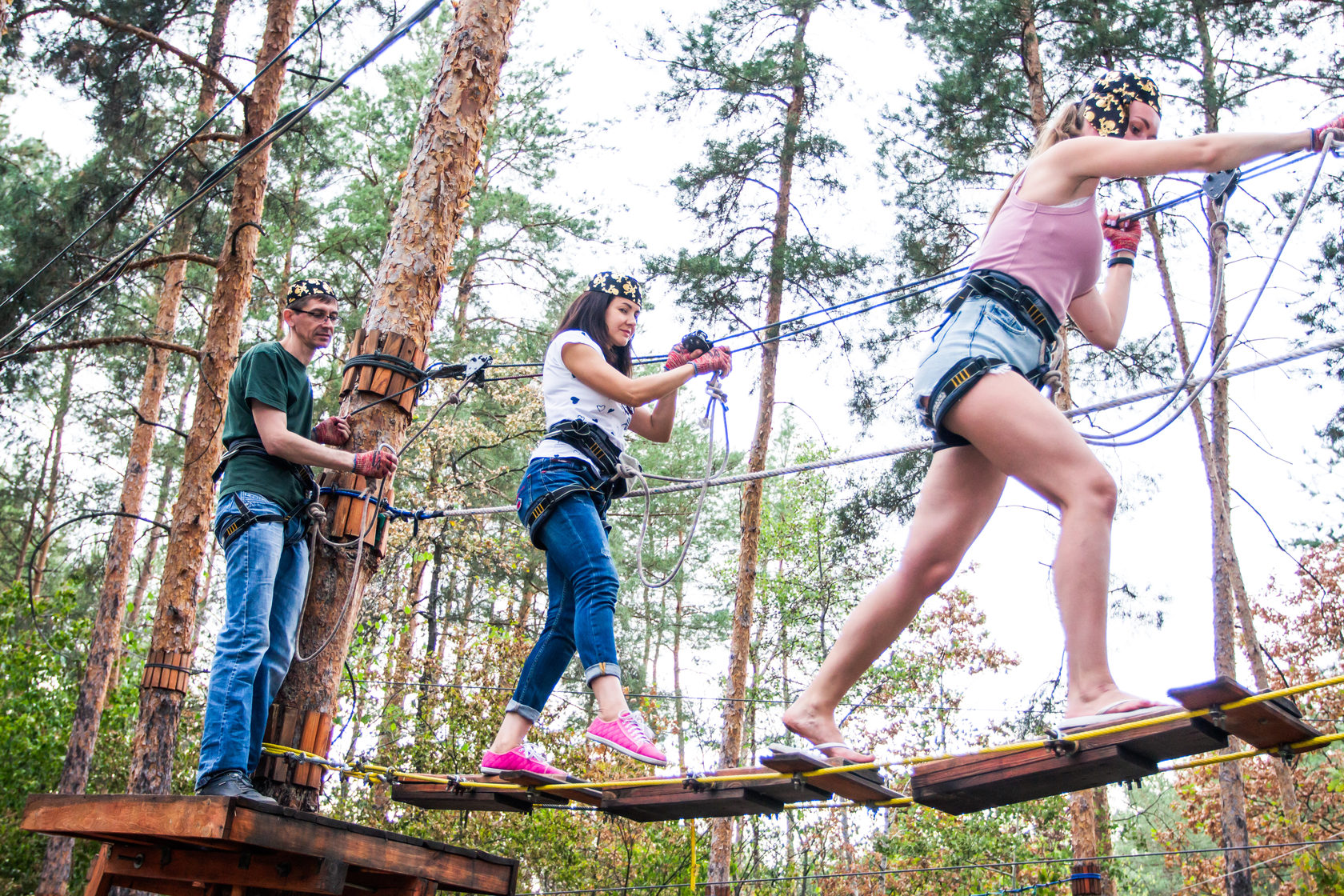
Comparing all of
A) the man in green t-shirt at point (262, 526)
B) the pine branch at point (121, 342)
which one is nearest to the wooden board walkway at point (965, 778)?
the man in green t-shirt at point (262, 526)

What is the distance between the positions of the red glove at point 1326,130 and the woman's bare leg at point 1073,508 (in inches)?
33.7

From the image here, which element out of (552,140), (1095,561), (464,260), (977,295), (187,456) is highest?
(552,140)

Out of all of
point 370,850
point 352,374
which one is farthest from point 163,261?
point 370,850

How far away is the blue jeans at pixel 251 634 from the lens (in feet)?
10.4

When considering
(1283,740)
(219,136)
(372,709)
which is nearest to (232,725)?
(1283,740)

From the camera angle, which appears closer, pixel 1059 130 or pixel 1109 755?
pixel 1109 755

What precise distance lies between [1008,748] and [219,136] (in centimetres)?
775

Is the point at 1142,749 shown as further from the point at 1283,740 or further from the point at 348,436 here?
the point at 348,436

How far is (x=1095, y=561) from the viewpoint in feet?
7.50

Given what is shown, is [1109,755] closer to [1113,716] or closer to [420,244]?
[1113,716]

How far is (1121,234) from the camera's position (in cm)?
299

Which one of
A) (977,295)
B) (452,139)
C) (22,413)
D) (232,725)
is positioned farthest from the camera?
(22,413)

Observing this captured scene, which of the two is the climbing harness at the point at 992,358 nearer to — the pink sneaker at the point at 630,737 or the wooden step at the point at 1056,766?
the wooden step at the point at 1056,766

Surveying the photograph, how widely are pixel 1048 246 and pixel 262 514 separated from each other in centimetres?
256
